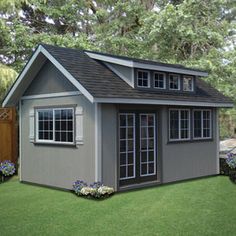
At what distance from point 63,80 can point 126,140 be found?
2.41 meters

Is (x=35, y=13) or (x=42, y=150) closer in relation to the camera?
(x=42, y=150)

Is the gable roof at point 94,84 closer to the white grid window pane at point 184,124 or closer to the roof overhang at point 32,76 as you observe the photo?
the roof overhang at point 32,76

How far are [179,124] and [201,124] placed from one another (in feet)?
3.89

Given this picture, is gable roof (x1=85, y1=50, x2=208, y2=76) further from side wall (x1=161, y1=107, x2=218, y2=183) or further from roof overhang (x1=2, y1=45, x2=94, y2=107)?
roof overhang (x1=2, y1=45, x2=94, y2=107)

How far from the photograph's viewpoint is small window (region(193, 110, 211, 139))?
12219 mm

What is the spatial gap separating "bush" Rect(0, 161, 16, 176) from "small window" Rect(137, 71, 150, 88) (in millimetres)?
5155

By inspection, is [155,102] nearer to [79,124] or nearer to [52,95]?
[79,124]

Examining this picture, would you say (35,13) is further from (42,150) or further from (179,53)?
(42,150)

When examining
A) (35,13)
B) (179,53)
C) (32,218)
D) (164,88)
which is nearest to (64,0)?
(35,13)

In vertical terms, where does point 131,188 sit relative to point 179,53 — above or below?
below

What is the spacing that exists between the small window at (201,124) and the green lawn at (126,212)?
2178 millimetres

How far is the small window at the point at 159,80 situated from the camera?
447 inches

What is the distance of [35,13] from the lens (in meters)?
23.3

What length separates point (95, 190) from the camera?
898cm
